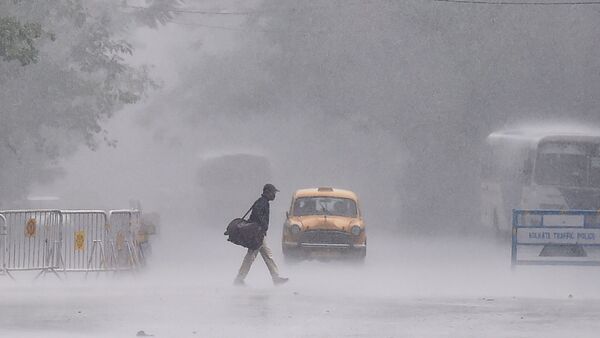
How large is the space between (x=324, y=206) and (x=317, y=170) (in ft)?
148

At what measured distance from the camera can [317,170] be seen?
3019 inches

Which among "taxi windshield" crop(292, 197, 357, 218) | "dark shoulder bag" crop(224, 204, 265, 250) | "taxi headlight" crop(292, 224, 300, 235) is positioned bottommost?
"dark shoulder bag" crop(224, 204, 265, 250)

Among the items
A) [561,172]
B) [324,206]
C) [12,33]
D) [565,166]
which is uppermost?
[12,33]

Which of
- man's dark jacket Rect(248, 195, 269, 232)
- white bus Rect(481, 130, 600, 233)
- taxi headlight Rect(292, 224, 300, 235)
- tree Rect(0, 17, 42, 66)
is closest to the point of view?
man's dark jacket Rect(248, 195, 269, 232)

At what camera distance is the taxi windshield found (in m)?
31.0

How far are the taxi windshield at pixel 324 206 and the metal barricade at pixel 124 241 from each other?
416cm

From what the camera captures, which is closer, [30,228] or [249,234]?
[249,234]

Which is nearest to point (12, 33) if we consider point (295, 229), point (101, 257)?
point (101, 257)

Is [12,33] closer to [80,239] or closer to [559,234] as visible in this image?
[80,239]

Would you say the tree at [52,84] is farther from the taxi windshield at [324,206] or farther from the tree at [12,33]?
the taxi windshield at [324,206]

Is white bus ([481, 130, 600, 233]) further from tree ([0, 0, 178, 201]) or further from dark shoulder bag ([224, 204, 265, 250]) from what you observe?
tree ([0, 0, 178, 201])

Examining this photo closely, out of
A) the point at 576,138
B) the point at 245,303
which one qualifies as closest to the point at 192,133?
the point at 576,138

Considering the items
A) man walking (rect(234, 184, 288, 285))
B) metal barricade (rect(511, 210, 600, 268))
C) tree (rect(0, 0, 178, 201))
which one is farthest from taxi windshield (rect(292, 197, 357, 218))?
tree (rect(0, 0, 178, 201))

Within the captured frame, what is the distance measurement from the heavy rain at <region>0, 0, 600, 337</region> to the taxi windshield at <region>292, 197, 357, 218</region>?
7 cm
